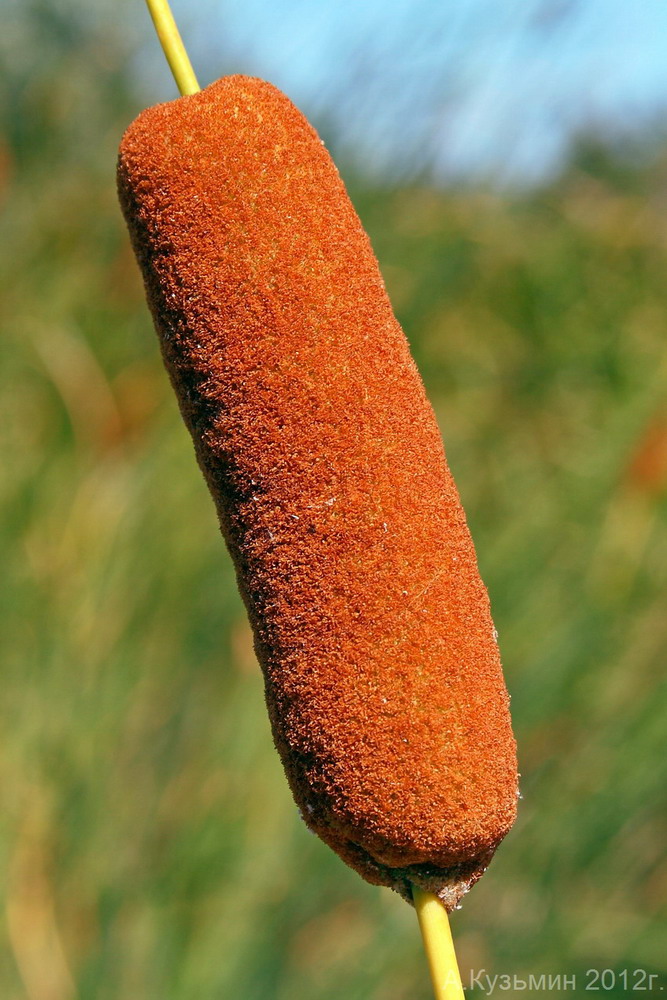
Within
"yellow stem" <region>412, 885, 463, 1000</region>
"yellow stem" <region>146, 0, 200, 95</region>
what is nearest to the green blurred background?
"yellow stem" <region>412, 885, 463, 1000</region>

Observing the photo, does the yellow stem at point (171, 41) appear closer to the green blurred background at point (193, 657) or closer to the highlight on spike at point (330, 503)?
the highlight on spike at point (330, 503)

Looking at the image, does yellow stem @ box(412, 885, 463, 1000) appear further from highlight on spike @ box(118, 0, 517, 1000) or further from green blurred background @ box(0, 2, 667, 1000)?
green blurred background @ box(0, 2, 667, 1000)

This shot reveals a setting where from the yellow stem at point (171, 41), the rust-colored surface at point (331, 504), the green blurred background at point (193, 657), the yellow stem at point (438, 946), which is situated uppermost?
the yellow stem at point (171, 41)

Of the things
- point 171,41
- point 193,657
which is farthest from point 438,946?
point 193,657

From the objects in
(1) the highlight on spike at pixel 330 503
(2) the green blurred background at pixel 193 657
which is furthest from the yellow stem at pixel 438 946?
(2) the green blurred background at pixel 193 657

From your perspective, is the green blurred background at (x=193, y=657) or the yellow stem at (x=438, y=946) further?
the green blurred background at (x=193, y=657)

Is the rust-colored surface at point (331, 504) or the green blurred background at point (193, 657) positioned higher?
the rust-colored surface at point (331, 504)

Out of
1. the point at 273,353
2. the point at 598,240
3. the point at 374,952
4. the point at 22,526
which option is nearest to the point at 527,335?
the point at 598,240
